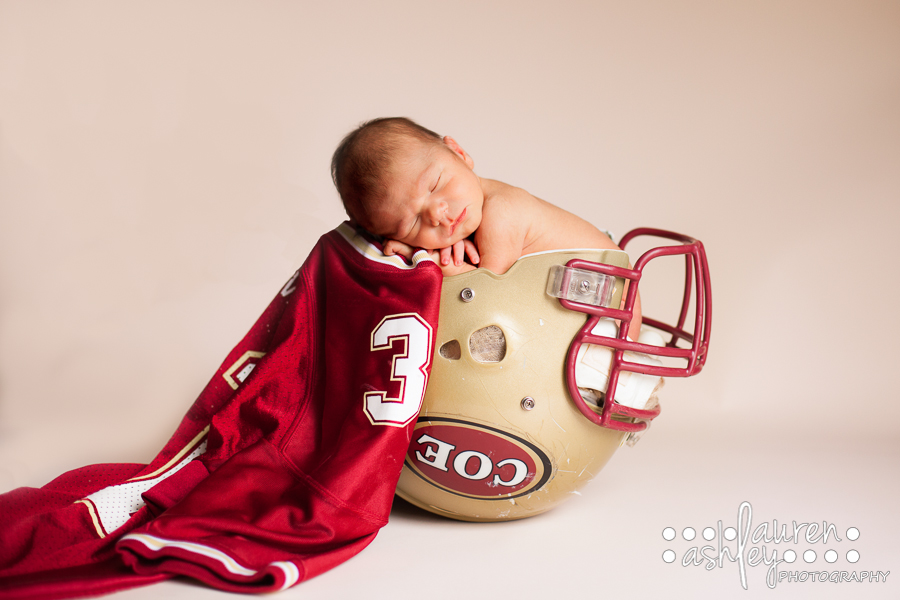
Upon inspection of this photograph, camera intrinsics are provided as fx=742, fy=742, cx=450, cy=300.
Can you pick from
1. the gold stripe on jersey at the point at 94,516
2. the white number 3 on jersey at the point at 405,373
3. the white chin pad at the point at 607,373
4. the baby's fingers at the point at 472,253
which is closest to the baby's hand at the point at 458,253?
the baby's fingers at the point at 472,253

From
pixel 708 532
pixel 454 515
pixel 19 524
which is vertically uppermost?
pixel 708 532

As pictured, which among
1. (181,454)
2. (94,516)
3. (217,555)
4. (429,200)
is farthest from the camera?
(181,454)

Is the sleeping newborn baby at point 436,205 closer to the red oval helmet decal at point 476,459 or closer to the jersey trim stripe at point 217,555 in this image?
the red oval helmet decal at point 476,459

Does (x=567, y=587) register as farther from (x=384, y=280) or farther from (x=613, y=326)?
(x=384, y=280)

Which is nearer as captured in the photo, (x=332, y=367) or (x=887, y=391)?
(x=332, y=367)

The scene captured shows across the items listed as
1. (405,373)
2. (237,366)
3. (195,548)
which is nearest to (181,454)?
(237,366)

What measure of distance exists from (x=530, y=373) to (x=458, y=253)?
Result: 1.06ft

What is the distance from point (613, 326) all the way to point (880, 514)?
877 millimetres

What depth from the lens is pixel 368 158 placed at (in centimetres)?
159

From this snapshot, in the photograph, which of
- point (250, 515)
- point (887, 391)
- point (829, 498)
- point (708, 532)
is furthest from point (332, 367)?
point (887, 391)

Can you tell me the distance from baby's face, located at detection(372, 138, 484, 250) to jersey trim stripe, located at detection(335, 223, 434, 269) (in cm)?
4

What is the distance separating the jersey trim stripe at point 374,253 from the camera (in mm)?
1631

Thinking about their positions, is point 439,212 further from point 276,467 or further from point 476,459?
point 276,467

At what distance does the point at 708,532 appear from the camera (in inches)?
66.1
